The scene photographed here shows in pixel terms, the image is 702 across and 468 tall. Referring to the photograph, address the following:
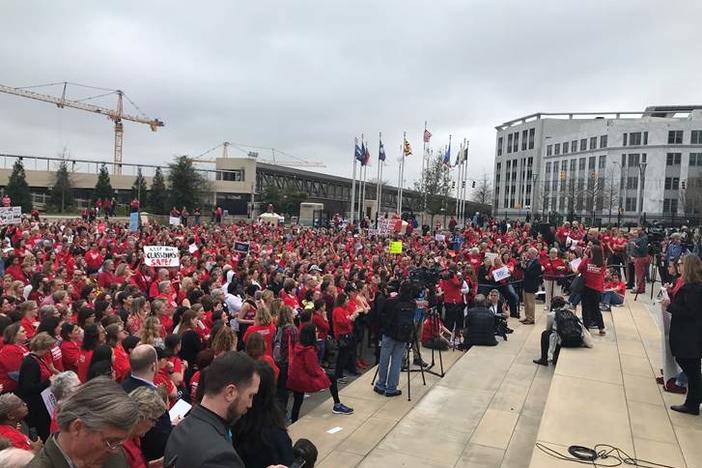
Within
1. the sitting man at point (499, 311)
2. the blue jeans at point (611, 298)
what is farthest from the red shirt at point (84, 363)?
the blue jeans at point (611, 298)

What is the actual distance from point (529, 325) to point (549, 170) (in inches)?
3702

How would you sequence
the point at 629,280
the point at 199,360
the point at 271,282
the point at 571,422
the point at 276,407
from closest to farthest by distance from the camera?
the point at 276,407
the point at 199,360
the point at 571,422
the point at 271,282
the point at 629,280

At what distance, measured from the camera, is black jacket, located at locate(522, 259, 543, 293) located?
13.9m

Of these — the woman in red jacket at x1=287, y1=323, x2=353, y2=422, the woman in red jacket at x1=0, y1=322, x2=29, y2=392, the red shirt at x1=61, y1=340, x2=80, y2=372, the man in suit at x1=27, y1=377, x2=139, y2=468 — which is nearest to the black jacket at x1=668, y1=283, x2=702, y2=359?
the woman in red jacket at x1=287, y1=323, x2=353, y2=422

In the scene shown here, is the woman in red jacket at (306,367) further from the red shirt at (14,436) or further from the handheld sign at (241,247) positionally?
the handheld sign at (241,247)

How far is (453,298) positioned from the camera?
42.3 feet

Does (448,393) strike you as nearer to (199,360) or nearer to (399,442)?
(399,442)

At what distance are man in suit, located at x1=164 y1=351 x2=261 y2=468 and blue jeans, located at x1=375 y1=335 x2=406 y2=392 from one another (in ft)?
19.3

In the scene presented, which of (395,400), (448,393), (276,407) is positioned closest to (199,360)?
(276,407)

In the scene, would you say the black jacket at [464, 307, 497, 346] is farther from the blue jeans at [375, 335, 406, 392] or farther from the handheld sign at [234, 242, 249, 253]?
the handheld sign at [234, 242, 249, 253]

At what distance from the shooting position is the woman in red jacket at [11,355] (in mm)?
5766

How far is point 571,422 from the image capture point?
632cm

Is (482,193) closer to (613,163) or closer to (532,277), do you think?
(613,163)

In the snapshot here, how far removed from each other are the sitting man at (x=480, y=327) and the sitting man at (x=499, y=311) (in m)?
0.72
